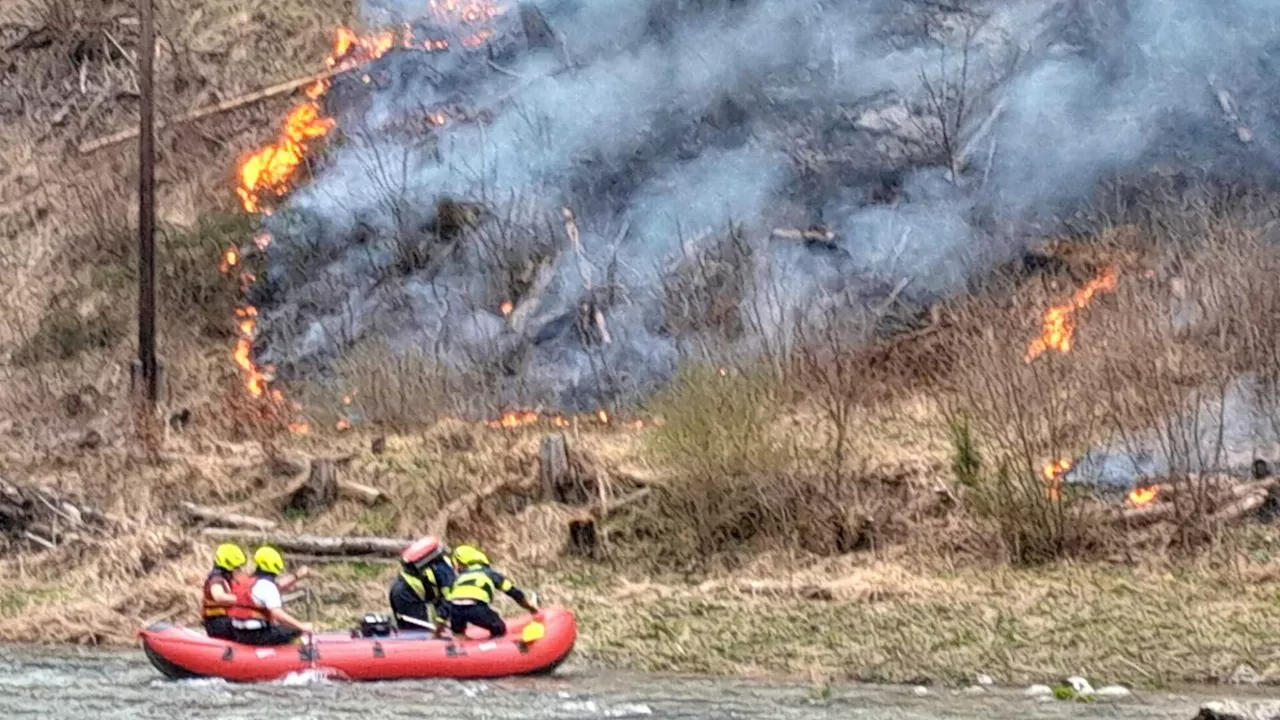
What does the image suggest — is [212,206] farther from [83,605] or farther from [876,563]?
[876,563]

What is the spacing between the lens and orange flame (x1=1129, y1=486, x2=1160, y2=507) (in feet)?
63.7

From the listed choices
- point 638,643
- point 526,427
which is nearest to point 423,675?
point 638,643

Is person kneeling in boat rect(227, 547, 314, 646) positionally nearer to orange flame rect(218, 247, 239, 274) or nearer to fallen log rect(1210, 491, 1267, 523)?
fallen log rect(1210, 491, 1267, 523)

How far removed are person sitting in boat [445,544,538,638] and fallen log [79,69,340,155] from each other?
24083 mm

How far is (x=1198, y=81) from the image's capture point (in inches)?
1227

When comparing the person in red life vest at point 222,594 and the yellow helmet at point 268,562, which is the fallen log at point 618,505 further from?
the person in red life vest at point 222,594

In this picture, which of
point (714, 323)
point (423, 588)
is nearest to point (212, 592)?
point (423, 588)

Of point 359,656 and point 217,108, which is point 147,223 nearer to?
point 217,108

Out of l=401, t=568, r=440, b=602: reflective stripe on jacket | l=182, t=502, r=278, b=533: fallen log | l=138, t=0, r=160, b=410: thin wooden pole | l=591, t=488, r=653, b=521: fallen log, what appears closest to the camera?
l=401, t=568, r=440, b=602: reflective stripe on jacket

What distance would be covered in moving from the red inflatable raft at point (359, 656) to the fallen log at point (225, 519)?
6.78 m

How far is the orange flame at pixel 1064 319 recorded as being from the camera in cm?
1898

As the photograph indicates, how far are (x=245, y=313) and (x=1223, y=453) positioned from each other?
20479 millimetres

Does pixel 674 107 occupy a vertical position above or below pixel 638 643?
above

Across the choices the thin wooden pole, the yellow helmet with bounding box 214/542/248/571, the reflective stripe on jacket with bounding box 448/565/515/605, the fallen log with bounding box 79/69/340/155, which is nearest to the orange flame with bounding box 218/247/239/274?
the fallen log with bounding box 79/69/340/155
